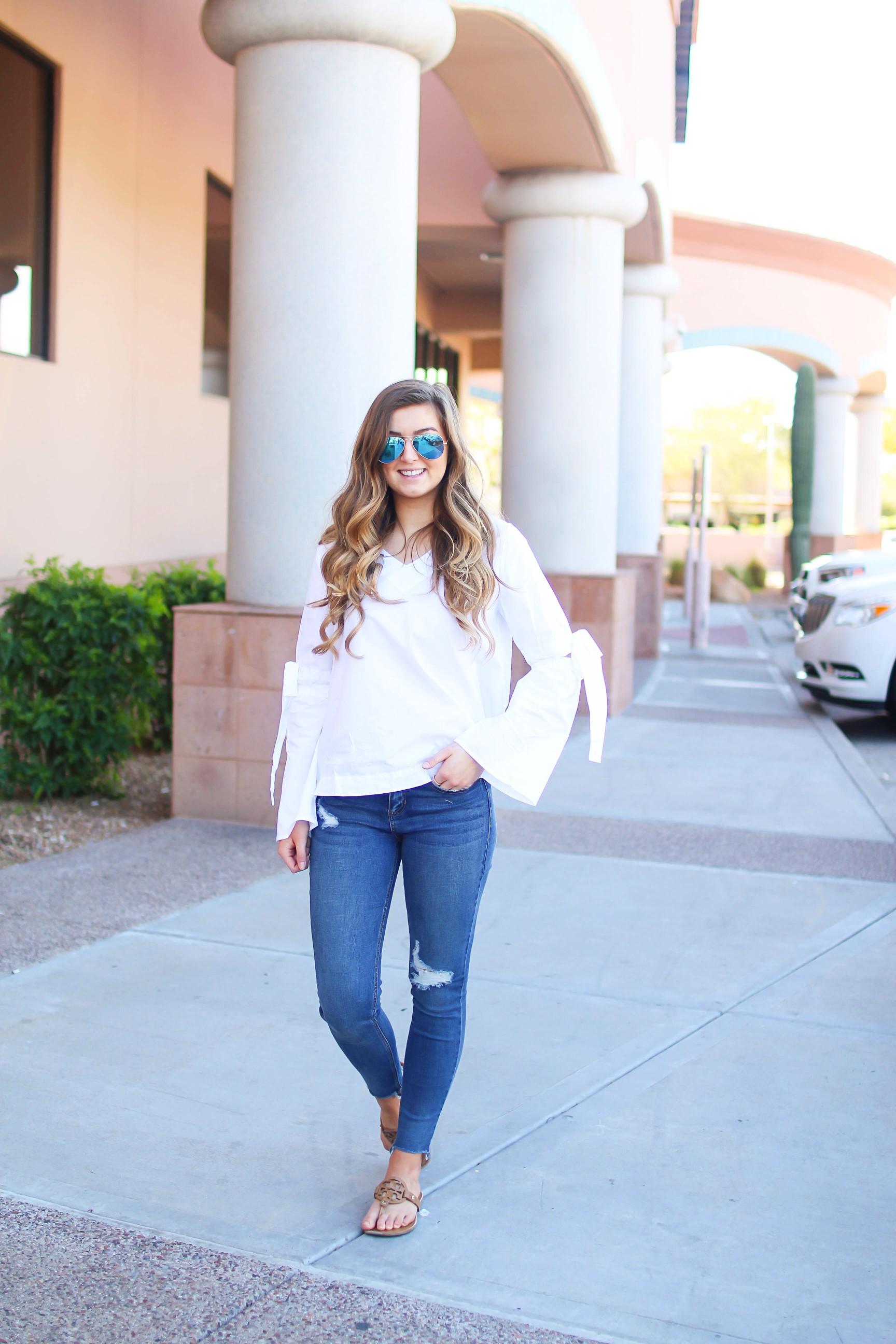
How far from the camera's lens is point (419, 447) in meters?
2.82

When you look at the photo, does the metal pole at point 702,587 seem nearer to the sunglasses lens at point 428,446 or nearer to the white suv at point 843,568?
the white suv at point 843,568

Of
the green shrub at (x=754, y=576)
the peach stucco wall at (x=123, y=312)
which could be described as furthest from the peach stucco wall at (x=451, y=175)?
the green shrub at (x=754, y=576)

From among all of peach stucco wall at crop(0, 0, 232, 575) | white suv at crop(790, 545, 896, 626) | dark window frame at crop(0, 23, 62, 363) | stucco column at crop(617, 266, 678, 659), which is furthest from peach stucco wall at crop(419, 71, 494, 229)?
dark window frame at crop(0, 23, 62, 363)

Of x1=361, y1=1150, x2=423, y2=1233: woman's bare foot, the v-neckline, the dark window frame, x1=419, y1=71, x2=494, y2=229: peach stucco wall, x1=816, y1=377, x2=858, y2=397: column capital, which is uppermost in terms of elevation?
x1=816, y1=377, x2=858, y2=397: column capital

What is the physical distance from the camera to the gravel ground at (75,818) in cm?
615

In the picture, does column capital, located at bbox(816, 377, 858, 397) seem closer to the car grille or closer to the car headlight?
the car grille

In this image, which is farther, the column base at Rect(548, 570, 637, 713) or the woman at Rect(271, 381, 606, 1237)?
the column base at Rect(548, 570, 637, 713)

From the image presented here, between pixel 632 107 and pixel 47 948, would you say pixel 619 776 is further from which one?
pixel 632 107

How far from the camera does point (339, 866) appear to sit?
2789mm

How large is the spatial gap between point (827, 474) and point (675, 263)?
657 cm

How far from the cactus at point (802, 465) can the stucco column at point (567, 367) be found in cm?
1478

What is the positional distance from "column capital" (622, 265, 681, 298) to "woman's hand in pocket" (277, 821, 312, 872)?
509 inches

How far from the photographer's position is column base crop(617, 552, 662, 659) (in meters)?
15.1

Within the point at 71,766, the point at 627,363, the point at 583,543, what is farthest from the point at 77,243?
the point at 627,363
